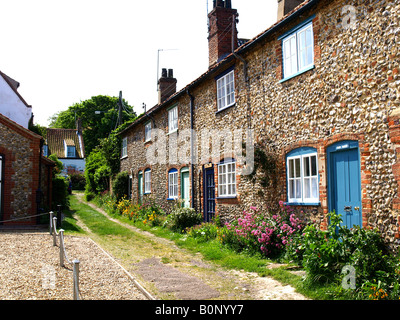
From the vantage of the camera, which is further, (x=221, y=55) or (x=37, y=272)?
(x=221, y=55)

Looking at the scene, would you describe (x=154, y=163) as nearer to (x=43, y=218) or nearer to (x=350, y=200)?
(x=43, y=218)

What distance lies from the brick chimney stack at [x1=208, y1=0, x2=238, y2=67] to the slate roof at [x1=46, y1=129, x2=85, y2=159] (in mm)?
35041

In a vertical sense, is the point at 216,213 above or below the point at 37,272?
above

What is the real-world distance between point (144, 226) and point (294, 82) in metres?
9.78

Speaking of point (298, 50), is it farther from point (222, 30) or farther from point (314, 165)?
point (222, 30)

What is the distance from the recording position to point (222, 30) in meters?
14.9

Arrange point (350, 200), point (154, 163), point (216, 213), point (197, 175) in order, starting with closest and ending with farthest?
1. point (350, 200)
2. point (216, 213)
3. point (197, 175)
4. point (154, 163)

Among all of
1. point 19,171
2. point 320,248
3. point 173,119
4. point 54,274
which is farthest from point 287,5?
point 19,171

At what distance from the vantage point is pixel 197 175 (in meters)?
14.8

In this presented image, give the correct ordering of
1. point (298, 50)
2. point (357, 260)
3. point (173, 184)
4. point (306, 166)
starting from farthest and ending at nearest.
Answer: point (173, 184), point (298, 50), point (306, 166), point (357, 260)

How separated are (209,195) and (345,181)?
679cm

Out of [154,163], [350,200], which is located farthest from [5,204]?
[350,200]

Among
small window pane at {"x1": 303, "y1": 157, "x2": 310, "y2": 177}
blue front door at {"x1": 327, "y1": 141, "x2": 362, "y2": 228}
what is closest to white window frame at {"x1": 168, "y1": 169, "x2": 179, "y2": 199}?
small window pane at {"x1": 303, "y1": 157, "x2": 310, "y2": 177}

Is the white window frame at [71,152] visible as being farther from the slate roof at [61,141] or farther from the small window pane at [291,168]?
the small window pane at [291,168]
